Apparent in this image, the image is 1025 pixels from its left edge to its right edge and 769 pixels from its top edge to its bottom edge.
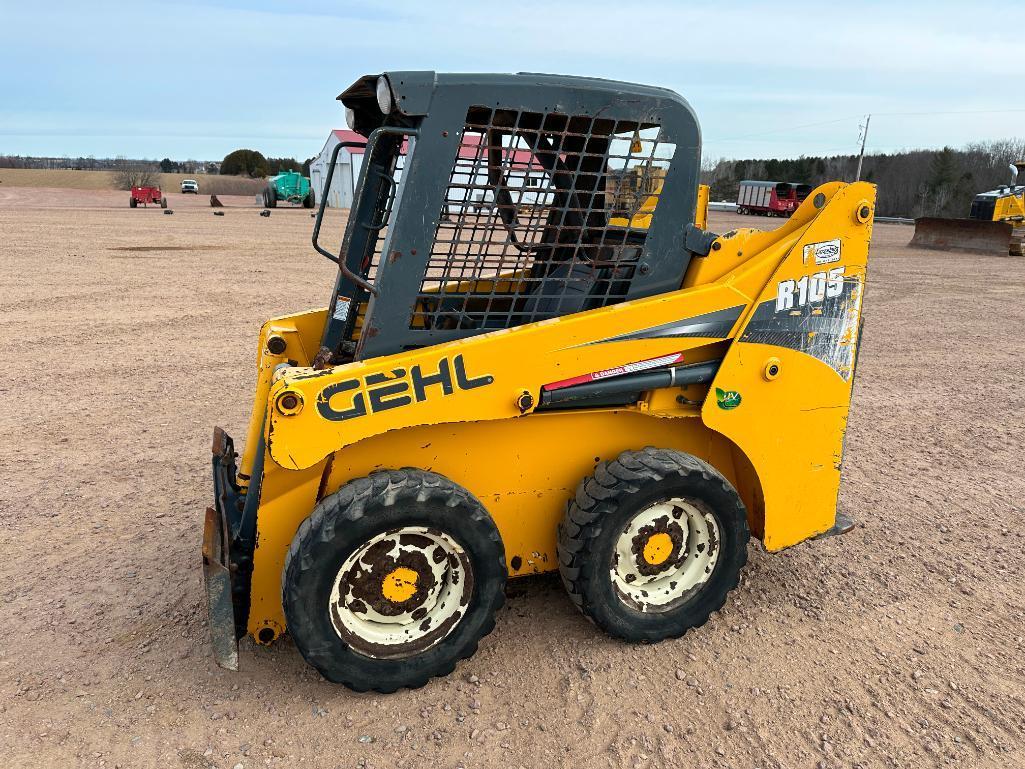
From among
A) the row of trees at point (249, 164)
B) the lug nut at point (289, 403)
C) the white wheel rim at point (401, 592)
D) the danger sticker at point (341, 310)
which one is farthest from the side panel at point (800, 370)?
the row of trees at point (249, 164)

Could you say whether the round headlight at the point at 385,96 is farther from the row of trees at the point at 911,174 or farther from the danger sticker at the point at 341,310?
the row of trees at the point at 911,174

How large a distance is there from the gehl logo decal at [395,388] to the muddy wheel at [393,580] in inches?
11.8

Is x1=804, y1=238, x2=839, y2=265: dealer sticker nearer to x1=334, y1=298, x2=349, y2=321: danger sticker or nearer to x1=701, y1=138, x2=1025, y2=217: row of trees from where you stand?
x1=334, y1=298, x2=349, y2=321: danger sticker

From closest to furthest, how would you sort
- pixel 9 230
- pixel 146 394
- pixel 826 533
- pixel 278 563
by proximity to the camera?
pixel 278 563, pixel 826 533, pixel 146 394, pixel 9 230

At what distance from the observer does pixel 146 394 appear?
6.92m

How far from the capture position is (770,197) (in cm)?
4147

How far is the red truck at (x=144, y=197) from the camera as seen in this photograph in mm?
35594

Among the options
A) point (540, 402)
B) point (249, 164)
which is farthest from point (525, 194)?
point (249, 164)

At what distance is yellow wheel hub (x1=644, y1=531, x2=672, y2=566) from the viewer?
3.43 metres

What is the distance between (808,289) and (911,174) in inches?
2679

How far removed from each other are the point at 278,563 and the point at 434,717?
2.89ft

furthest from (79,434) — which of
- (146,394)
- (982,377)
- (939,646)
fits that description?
(982,377)

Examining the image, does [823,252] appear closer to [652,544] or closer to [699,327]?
[699,327]

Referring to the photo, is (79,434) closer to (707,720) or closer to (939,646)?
(707,720)
